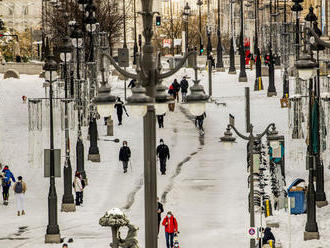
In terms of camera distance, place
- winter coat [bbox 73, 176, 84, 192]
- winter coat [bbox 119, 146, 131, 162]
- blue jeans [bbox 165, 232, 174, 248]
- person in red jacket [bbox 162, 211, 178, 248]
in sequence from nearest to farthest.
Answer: person in red jacket [bbox 162, 211, 178, 248], blue jeans [bbox 165, 232, 174, 248], winter coat [bbox 73, 176, 84, 192], winter coat [bbox 119, 146, 131, 162]

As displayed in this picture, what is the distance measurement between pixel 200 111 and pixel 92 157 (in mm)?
27859

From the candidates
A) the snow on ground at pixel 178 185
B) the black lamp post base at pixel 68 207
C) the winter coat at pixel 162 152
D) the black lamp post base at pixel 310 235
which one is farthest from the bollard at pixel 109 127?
the black lamp post base at pixel 310 235

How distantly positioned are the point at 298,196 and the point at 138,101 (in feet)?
→ 65.1

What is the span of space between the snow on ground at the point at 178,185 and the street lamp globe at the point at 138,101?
629 inches

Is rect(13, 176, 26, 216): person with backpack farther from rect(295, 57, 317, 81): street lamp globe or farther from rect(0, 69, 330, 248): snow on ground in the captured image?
rect(295, 57, 317, 81): street lamp globe

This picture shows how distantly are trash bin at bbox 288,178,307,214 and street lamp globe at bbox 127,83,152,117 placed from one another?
19.5 m

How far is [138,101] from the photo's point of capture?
1505 centimetres

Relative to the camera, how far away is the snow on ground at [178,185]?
→ 106ft

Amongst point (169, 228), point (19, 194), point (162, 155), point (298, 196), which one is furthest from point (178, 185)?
point (169, 228)

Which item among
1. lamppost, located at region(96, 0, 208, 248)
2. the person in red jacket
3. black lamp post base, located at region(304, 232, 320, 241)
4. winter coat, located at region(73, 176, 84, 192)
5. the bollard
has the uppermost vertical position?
lamppost, located at region(96, 0, 208, 248)

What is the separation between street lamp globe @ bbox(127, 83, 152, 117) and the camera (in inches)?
591

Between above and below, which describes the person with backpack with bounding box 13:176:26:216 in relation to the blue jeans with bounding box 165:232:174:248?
above

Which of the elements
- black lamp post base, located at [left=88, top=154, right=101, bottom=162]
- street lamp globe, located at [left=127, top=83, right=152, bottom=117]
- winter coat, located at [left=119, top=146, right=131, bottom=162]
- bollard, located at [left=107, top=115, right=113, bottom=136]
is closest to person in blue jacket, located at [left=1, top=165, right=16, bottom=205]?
winter coat, located at [left=119, top=146, right=131, bottom=162]

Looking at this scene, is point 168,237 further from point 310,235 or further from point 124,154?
point 124,154
